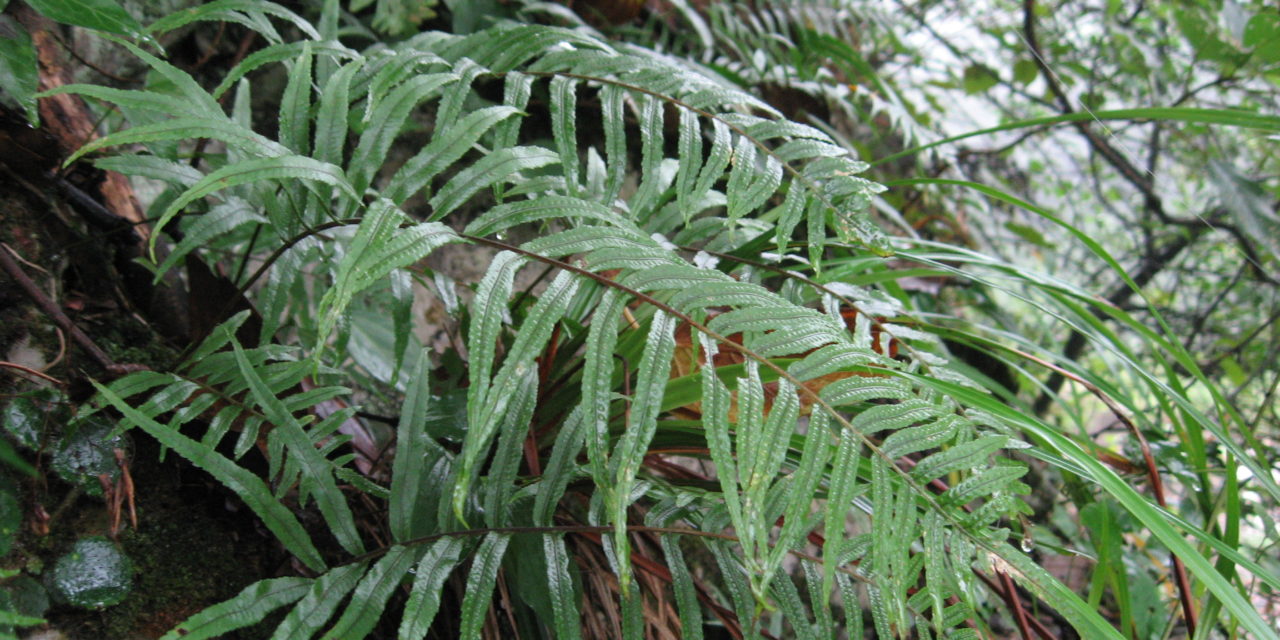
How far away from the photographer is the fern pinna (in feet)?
2.02

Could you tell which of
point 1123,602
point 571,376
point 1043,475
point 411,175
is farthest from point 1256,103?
point 411,175

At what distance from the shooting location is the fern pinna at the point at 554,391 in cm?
62

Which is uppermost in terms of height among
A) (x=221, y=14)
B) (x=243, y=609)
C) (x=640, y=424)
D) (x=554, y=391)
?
(x=221, y=14)

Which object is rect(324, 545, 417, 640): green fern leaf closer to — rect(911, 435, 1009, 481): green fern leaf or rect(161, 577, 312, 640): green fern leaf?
rect(161, 577, 312, 640): green fern leaf

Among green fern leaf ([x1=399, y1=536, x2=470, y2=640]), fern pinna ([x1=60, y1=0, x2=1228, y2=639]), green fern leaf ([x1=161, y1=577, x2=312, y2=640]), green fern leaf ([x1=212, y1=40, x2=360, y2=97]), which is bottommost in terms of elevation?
green fern leaf ([x1=161, y1=577, x2=312, y2=640])

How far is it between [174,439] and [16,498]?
201mm

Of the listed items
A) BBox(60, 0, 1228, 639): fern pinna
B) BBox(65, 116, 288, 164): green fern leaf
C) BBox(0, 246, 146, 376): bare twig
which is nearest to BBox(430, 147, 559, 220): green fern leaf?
BBox(60, 0, 1228, 639): fern pinna

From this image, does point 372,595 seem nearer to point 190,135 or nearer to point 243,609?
point 243,609

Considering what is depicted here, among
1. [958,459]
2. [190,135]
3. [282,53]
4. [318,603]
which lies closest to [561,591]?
[318,603]

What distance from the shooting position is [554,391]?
0.97 meters

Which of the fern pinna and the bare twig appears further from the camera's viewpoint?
the bare twig

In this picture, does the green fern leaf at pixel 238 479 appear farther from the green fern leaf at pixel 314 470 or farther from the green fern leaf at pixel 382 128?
the green fern leaf at pixel 382 128

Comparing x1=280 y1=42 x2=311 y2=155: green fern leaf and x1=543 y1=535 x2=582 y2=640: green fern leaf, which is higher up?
x1=280 y1=42 x2=311 y2=155: green fern leaf

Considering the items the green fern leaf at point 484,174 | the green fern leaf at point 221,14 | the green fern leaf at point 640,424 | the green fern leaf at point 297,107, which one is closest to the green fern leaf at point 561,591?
the green fern leaf at point 640,424
